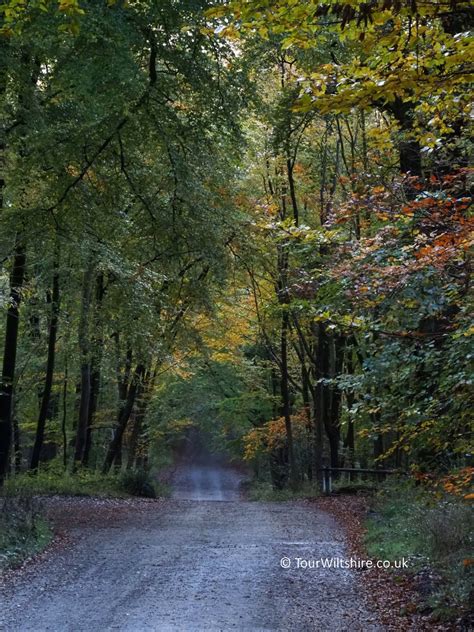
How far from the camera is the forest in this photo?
4.70m

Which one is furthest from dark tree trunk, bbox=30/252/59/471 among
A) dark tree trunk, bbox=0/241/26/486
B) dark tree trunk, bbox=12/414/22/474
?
dark tree trunk, bbox=12/414/22/474

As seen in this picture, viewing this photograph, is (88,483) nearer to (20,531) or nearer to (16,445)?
(20,531)

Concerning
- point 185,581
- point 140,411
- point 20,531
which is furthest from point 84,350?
point 185,581

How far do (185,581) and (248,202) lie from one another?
1097 centimetres

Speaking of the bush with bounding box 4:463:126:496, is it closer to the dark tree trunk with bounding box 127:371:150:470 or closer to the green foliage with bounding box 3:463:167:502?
the green foliage with bounding box 3:463:167:502

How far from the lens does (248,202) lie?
16.7m

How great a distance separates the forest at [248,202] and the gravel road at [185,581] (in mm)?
1542

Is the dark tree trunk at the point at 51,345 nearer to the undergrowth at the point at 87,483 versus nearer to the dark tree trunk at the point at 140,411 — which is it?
the undergrowth at the point at 87,483

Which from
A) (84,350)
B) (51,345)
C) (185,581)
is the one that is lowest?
(185,581)

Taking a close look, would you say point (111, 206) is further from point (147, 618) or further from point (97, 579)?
A: point (147, 618)

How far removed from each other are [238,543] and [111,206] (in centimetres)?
619

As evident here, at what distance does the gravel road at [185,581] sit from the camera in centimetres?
630

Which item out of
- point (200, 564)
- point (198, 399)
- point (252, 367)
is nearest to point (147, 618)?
point (200, 564)

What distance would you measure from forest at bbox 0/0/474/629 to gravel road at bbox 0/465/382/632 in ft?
5.06
